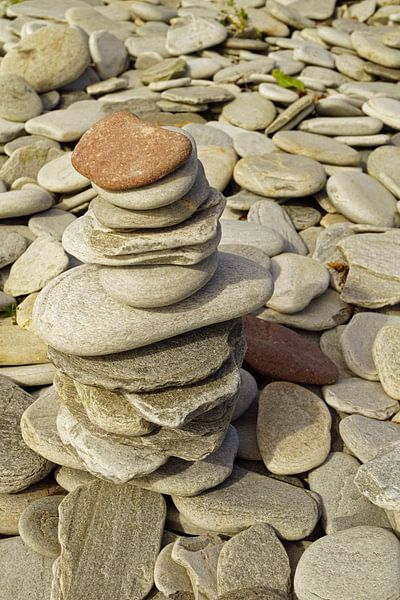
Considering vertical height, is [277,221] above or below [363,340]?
above

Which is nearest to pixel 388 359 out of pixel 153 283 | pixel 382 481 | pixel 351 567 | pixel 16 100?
pixel 382 481

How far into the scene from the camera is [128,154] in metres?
2.76

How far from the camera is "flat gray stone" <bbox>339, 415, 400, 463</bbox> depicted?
3830mm

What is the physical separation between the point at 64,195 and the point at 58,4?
4497mm

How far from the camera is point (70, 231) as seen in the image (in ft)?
10.7

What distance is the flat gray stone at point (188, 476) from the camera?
350 cm

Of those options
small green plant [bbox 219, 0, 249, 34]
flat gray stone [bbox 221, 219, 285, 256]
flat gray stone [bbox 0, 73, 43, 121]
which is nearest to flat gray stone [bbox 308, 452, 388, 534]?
flat gray stone [bbox 221, 219, 285, 256]

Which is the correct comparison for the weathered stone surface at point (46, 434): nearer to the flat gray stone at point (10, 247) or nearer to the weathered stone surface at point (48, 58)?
the flat gray stone at point (10, 247)

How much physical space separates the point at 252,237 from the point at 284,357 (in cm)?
129

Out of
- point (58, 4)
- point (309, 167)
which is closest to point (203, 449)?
point (309, 167)

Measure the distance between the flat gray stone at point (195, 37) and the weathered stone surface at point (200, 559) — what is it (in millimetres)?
6389

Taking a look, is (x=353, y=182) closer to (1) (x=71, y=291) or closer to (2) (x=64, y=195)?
(2) (x=64, y=195)

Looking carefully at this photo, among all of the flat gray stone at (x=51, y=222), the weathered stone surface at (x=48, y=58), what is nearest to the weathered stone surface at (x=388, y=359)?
the flat gray stone at (x=51, y=222)

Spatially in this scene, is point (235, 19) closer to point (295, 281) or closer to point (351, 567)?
point (295, 281)
